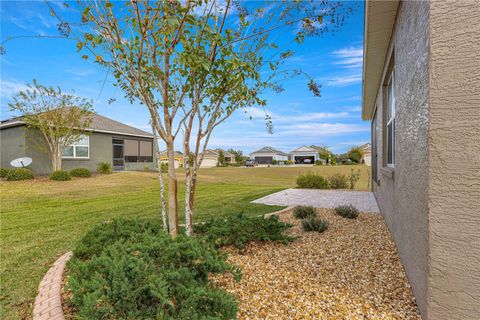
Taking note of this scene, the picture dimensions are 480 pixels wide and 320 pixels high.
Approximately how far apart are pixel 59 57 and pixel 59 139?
12487 mm

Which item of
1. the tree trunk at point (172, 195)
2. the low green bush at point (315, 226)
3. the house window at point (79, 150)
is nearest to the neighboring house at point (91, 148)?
the house window at point (79, 150)

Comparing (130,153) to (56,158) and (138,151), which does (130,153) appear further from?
(56,158)

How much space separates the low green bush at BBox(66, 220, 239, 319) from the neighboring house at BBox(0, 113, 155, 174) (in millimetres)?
17380

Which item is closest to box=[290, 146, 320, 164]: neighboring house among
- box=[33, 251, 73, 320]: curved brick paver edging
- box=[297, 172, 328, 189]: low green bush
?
box=[297, 172, 328, 189]: low green bush

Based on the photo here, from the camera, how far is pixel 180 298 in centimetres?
231

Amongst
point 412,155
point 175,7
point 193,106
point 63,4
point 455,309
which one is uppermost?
point 63,4

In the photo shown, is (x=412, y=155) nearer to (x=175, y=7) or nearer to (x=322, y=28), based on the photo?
(x=322, y=28)

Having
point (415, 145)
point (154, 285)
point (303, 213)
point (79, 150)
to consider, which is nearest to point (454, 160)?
point (415, 145)

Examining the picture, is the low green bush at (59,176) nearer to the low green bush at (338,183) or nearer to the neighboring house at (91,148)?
the neighboring house at (91,148)

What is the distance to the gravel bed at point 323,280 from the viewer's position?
2520mm

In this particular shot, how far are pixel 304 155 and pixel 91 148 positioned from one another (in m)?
57.9

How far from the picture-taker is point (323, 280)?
3.14 meters

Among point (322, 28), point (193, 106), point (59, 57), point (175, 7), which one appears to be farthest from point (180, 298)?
point (59, 57)

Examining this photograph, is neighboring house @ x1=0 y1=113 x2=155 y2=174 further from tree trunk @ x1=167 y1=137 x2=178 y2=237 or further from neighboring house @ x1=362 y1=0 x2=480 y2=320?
neighboring house @ x1=362 y1=0 x2=480 y2=320
